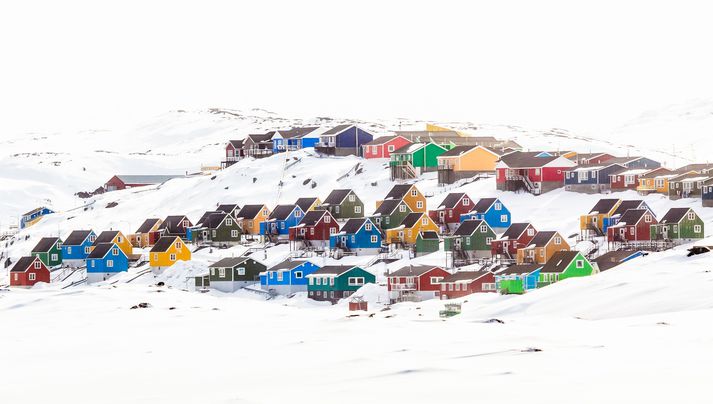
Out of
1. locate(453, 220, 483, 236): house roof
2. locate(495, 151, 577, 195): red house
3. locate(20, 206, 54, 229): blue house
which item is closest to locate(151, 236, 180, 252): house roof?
locate(453, 220, 483, 236): house roof

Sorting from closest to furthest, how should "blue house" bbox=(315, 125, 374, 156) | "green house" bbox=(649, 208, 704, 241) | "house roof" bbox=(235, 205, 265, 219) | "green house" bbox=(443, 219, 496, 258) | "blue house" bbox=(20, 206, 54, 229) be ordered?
"green house" bbox=(649, 208, 704, 241) → "green house" bbox=(443, 219, 496, 258) → "house roof" bbox=(235, 205, 265, 219) → "blue house" bbox=(315, 125, 374, 156) → "blue house" bbox=(20, 206, 54, 229)

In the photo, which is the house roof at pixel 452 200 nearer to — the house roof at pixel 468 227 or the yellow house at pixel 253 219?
the house roof at pixel 468 227

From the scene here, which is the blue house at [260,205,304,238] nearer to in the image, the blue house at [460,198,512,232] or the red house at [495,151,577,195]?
the blue house at [460,198,512,232]

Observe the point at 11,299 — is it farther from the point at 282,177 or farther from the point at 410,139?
the point at 410,139

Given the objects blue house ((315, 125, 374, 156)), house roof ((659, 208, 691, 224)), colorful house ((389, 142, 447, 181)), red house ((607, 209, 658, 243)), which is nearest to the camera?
house roof ((659, 208, 691, 224))

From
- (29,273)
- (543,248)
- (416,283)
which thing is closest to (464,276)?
(416,283)

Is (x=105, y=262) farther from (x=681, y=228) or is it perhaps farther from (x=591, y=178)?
(x=681, y=228)
